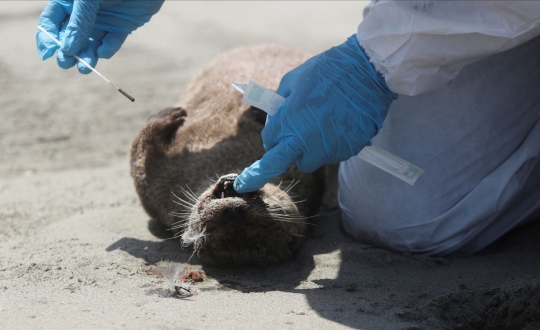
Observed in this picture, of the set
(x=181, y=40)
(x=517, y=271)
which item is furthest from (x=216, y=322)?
(x=181, y=40)

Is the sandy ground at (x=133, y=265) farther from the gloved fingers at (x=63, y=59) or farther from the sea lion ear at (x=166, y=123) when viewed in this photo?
the gloved fingers at (x=63, y=59)

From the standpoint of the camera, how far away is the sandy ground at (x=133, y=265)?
3006mm

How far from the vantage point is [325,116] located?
11.8ft

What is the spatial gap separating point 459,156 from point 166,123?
232 centimetres

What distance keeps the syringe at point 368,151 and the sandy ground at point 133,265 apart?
0.63 meters

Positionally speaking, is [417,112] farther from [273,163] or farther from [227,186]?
[227,186]

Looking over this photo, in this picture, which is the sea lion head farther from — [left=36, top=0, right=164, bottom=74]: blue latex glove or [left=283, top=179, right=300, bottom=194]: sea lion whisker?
[left=36, top=0, right=164, bottom=74]: blue latex glove

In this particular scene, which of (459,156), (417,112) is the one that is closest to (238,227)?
(417,112)

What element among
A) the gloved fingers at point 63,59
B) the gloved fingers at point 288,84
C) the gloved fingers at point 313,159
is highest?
the gloved fingers at point 288,84

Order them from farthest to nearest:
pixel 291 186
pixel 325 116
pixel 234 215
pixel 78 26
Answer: pixel 291 186
pixel 78 26
pixel 234 215
pixel 325 116

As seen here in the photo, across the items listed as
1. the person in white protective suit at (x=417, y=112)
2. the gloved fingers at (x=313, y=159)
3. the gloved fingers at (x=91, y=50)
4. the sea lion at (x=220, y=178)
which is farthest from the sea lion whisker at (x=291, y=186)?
the gloved fingers at (x=91, y=50)

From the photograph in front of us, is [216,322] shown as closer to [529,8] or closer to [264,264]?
[264,264]

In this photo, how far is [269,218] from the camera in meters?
4.07

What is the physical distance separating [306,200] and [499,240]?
1.44 m
